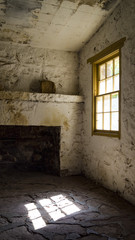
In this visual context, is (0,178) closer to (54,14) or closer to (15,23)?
(15,23)

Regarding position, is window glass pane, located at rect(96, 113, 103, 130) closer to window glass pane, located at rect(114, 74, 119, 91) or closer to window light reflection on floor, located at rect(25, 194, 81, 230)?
window glass pane, located at rect(114, 74, 119, 91)

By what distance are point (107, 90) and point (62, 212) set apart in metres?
2.33

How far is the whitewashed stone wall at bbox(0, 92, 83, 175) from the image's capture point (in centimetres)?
446

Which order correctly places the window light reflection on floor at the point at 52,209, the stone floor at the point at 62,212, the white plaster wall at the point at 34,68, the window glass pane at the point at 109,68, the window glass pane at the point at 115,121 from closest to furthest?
the stone floor at the point at 62,212, the window light reflection on floor at the point at 52,209, the window glass pane at the point at 115,121, the window glass pane at the point at 109,68, the white plaster wall at the point at 34,68

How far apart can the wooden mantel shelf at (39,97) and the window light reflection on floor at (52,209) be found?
6.75 feet

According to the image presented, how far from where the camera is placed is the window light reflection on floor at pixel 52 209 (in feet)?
8.63

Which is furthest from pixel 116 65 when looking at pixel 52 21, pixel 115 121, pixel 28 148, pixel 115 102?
pixel 28 148

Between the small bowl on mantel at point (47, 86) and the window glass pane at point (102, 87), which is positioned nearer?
the window glass pane at point (102, 87)

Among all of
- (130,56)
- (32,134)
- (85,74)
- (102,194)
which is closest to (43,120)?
(32,134)

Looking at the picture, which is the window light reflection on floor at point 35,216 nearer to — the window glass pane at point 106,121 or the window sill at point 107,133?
the window sill at point 107,133

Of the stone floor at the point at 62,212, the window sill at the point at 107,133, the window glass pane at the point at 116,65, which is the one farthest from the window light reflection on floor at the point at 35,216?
the window glass pane at the point at 116,65

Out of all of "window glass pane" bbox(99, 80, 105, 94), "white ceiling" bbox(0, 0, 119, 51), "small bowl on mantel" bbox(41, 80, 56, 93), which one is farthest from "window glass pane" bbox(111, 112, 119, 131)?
"white ceiling" bbox(0, 0, 119, 51)

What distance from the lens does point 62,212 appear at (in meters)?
2.90

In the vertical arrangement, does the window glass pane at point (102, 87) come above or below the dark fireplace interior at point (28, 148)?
above
